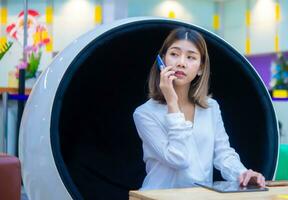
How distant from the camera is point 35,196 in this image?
1.28m

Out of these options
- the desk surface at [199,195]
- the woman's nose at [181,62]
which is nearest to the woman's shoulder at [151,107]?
the woman's nose at [181,62]

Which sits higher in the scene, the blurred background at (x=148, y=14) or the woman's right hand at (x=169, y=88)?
the blurred background at (x=148, y=14)

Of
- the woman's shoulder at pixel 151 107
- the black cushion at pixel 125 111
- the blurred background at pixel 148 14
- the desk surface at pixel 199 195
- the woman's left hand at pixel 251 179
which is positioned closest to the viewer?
the desk surface at pixel 199 195

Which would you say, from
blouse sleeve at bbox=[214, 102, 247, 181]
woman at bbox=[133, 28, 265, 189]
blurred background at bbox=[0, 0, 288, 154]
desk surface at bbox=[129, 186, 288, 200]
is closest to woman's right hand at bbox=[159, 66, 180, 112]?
woman at bbox=[133, 28, 265, 189]

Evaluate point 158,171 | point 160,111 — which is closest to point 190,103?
point 160,111

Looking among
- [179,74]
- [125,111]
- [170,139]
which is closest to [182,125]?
[170,139]

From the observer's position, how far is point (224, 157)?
136cm

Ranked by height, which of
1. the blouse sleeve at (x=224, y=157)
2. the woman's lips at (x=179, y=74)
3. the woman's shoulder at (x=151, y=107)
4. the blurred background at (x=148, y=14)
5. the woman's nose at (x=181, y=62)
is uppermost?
the blurred background at (x=148, y=14)

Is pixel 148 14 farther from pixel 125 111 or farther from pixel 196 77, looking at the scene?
pixel 196 77

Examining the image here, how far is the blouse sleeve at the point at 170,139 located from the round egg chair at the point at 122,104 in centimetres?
27

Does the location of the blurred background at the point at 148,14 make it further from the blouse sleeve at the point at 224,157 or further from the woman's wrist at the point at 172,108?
the woman's wrist at the point at 172,108

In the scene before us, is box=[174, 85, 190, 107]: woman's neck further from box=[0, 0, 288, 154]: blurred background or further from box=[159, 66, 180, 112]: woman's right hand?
box=[0, 0, 288, 154]: blurred background

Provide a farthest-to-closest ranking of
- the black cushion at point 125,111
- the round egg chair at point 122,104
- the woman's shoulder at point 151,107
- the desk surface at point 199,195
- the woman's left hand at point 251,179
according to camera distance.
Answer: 1. the black cushion at point 125,111
2. the round egg chair at point 122,104
3. the woman's shoulder at point 151,107
4. the woman's left hand at point 251,179
5. the desk surface at point 199,195

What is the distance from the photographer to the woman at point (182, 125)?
4.04 feet
